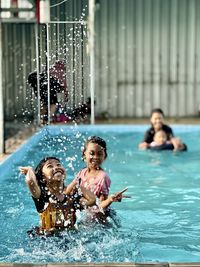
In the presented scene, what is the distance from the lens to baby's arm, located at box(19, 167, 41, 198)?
5473mm

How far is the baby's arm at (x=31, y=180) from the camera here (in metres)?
5.47

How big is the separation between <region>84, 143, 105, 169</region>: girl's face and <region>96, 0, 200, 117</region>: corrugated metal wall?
24.3ft

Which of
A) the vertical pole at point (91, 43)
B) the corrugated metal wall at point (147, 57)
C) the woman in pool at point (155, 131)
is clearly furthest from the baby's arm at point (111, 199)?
the corrugated metal wall at point (147, 57)

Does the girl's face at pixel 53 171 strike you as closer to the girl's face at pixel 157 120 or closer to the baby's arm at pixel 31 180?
the baby's arm at pixel 31 180

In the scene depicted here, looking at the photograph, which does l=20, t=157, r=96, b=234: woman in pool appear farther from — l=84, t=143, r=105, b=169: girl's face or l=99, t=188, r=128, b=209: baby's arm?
l=84, t=143, r=105, b=169: girl's face

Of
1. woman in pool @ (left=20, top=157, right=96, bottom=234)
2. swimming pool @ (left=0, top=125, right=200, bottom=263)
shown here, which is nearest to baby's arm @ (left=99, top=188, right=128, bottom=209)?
woman in pool @ (left=20, top=157, right=96, bottom=234)

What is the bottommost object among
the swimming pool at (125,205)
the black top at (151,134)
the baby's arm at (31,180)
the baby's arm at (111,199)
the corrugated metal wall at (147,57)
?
the swimming pool at (125,205)

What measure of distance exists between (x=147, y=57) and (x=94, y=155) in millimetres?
7663

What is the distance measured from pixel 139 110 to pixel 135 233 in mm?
7374

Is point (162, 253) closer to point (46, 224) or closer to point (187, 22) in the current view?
point (46, 224)

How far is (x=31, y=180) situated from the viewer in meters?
5.48

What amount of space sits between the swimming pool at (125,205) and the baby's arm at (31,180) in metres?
0.45

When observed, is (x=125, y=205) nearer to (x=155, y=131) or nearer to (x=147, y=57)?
(x=155, y=131)

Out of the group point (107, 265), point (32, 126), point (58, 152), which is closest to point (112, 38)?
point (32, 126)
